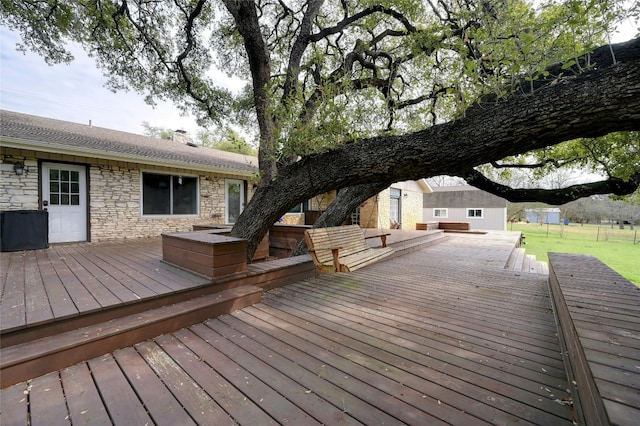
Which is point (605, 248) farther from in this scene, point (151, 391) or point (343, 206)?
point (151, 391)

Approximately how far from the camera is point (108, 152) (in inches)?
269

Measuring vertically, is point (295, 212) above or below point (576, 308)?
above

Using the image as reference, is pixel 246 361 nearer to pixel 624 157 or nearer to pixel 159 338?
pixel 159 338

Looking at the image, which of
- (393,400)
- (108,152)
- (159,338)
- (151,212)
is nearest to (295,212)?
(151,212)

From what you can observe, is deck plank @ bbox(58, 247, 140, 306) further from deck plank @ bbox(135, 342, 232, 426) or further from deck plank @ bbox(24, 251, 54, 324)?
deck plank @ bbox(135, 342, 232, 426)

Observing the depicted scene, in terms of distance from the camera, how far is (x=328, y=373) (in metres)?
2.10

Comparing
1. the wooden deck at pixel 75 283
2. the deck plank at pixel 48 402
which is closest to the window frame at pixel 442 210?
the wooden deck at pixel 75 283

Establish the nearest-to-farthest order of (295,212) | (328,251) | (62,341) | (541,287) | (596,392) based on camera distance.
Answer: (596,392)
(62,341)
(541,287)
(328,251)
(295,212)

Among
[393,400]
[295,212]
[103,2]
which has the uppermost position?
[103,2]

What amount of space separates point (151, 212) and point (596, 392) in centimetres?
940

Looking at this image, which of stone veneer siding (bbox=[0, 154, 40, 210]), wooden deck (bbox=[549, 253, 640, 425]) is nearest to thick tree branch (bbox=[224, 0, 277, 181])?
wooden deck (bbox=[549, 253, 640, 425])

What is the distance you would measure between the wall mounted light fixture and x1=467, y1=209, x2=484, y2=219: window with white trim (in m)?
25.7

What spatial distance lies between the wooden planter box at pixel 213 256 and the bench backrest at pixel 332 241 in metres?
1.23

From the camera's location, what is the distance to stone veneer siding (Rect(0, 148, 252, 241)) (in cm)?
597
